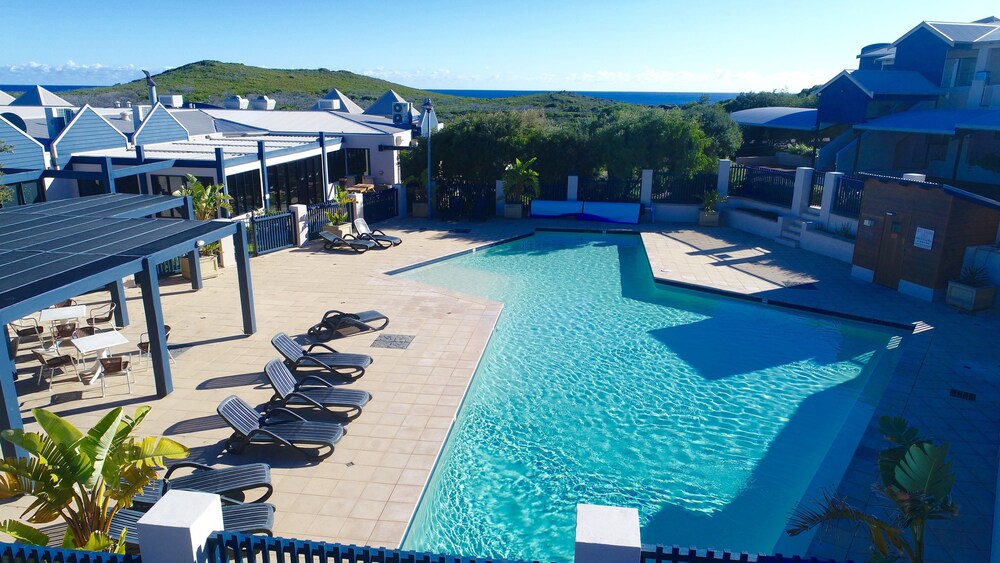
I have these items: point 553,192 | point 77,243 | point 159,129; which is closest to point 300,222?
point 159,129

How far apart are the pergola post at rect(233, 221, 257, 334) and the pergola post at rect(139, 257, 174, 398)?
7.91 ft

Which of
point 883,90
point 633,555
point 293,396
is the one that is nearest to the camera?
point 633,555

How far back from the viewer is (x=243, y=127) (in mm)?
30219

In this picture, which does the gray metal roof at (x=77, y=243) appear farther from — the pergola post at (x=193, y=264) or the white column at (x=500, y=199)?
the white column at (x=500, y=199)

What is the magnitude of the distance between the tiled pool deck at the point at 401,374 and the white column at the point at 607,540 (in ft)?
10.2

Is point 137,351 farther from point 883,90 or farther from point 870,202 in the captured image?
point 883,90

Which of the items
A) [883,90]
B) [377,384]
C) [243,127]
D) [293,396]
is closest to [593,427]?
[377,384]

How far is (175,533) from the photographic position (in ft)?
15.5

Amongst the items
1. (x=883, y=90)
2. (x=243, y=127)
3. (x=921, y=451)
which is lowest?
(x=921, y=451)

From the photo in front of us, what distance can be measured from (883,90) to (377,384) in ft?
75.7

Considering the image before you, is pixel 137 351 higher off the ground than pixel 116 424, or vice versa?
pixel 116 424

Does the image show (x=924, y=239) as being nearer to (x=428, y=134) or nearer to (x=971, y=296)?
(x=971, y=296)

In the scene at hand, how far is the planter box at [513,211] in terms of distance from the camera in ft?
83.9

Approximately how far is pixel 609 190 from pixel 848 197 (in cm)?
904
